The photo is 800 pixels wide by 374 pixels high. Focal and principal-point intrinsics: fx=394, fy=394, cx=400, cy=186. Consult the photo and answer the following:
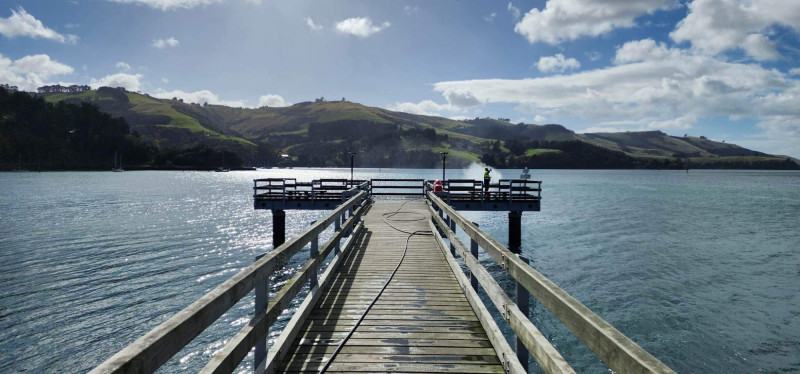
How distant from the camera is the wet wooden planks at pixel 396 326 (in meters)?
4.62

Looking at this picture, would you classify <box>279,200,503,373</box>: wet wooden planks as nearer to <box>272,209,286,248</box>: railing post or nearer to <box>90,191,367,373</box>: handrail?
<box>90,191,367,373</box>: handrail

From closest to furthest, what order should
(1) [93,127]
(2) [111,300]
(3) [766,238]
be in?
(2) [111,300], (3) [766,238], (1) [93,127]

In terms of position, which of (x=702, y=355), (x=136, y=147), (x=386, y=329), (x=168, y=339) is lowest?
(x=702, y=355)

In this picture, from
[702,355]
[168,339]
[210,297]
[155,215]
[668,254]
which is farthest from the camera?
[155,215]

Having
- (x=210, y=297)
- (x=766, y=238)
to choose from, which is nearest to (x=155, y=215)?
(x=210, y=297)

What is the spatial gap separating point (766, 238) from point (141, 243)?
45331 millimetres

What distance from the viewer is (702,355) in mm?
11344

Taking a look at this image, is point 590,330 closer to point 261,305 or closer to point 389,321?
point 261,305

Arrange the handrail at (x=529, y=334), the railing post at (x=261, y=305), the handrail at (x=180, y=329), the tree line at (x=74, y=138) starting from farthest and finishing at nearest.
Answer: the tree line at (x=74, y=138)
the railing post at (x=261, y=305)
the handrail at (x=529, y=334)
the handrail at (x=180, y=329)

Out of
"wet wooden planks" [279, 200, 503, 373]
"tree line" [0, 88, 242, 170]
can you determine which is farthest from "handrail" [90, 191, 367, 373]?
"tree line" [0, 88, 242, 170]

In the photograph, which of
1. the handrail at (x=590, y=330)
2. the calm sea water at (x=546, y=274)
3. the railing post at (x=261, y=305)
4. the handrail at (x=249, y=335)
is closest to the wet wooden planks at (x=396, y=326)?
the railing post at (x=261, y=305)

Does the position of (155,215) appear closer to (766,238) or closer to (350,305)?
(350,305)

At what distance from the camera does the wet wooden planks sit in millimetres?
4625

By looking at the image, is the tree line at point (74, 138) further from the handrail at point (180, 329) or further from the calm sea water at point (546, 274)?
the handrail at point (180, 329)
